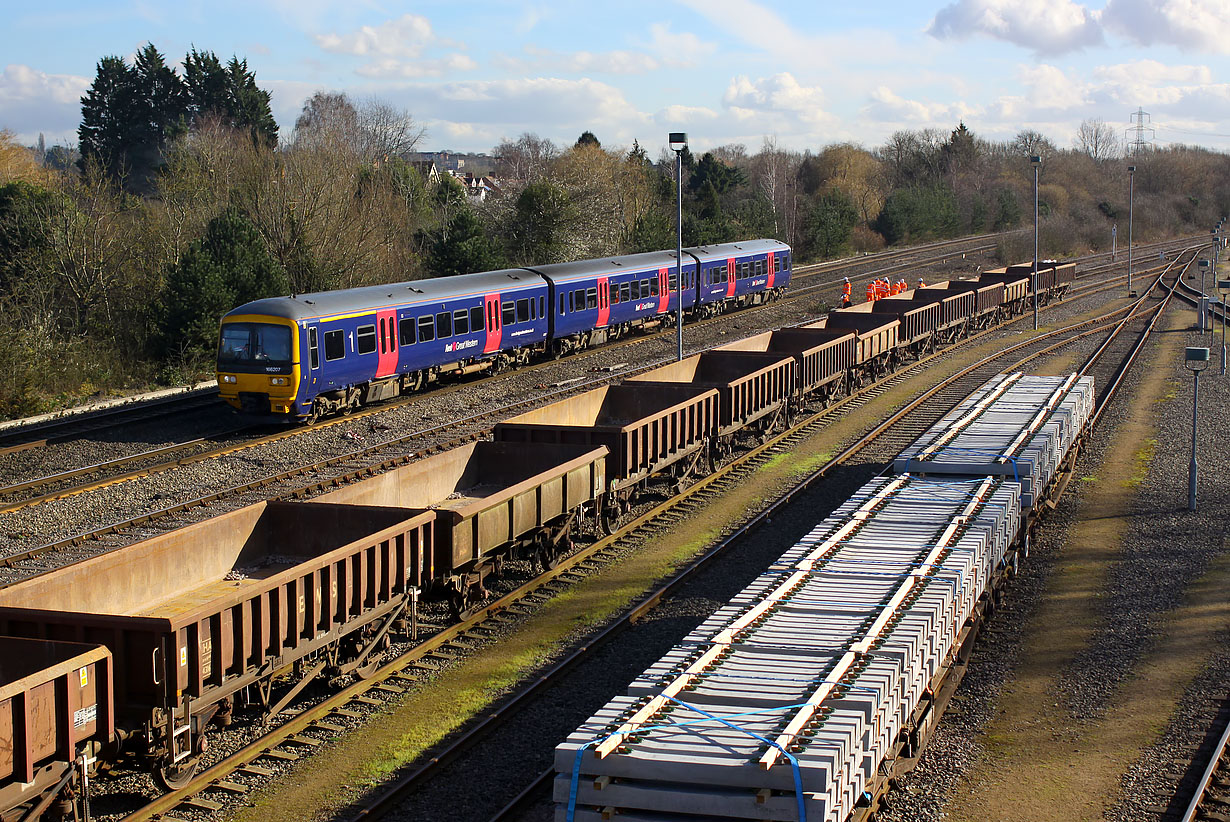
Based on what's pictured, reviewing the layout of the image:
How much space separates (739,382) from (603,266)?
52.9ft

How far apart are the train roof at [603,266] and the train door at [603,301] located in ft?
1.06

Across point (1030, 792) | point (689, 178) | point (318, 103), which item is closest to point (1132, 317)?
point (1030, 792)

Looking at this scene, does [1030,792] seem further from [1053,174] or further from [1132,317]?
[1053,174]

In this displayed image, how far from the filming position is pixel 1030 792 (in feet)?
30.2

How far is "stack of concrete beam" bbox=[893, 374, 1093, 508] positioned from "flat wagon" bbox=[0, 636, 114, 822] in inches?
461

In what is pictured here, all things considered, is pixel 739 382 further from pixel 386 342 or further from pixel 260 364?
pixel 260 364

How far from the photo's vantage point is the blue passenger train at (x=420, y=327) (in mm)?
23438

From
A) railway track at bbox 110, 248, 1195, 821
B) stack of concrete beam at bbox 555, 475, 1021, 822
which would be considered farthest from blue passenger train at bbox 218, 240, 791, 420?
stack of concrete beam at bbox 555, 475, 1021, 822

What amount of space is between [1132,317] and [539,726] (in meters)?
42.0

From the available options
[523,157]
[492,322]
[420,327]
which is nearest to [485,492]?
[420,327]

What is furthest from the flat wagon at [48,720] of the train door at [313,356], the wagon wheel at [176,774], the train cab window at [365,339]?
the train cab window at [365,339]

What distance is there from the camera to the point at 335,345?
2427cm

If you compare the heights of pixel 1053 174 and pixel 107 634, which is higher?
pixel 1053 174

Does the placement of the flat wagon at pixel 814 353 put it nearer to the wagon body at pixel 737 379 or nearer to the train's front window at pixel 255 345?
the wagon body at pixel 737 379
